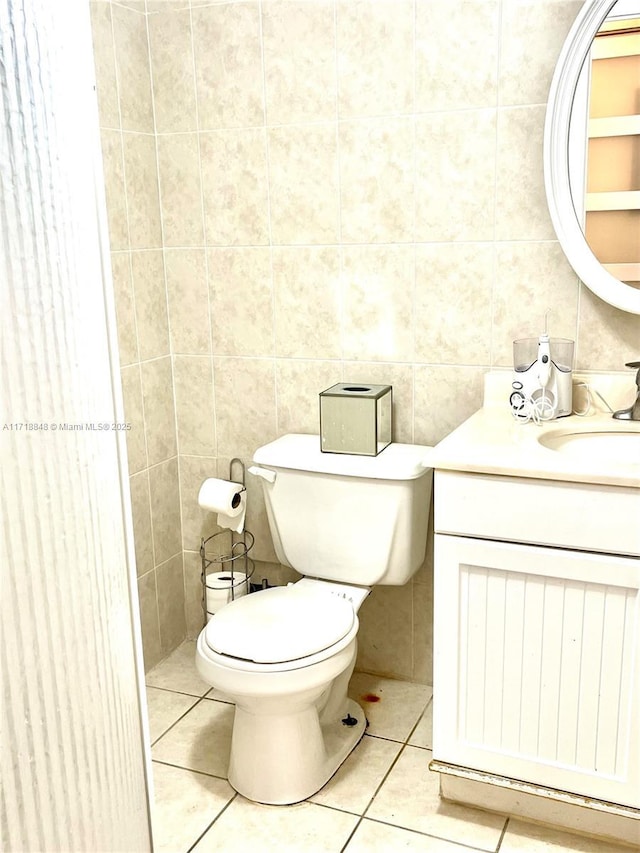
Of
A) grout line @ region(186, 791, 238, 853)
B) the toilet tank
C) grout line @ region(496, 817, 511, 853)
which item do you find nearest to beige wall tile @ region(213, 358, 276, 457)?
the toilet tank

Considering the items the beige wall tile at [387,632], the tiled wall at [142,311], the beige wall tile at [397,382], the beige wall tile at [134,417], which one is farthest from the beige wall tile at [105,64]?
the beige wall tile at [387,632]

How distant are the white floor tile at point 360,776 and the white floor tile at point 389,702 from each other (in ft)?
0.16

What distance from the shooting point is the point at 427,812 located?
177 cm

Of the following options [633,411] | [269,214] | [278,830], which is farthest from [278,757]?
[269,214]

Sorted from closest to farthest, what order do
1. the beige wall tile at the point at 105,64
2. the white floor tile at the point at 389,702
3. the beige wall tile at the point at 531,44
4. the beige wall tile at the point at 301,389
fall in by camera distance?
the beige wall tile at the point at 531,44
the beige wall tile at the point at 105,64
the white floor tile at the point at 389,702
the beige wall tile at the point at 301,389

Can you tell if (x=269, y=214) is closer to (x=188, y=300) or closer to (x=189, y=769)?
(x=188, y=300)

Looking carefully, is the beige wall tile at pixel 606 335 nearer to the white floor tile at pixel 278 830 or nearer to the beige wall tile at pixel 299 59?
the beige wall tile at pixel 299 59

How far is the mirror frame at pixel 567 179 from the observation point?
1.72m

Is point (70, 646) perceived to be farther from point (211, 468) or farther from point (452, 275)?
point (211, 468)

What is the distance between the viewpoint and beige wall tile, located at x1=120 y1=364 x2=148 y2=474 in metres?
2.18

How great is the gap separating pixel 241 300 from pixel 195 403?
13.5 inches

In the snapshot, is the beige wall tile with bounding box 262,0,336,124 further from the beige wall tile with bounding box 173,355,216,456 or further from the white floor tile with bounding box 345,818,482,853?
the white floor tile with bounding box 345,818,482,853

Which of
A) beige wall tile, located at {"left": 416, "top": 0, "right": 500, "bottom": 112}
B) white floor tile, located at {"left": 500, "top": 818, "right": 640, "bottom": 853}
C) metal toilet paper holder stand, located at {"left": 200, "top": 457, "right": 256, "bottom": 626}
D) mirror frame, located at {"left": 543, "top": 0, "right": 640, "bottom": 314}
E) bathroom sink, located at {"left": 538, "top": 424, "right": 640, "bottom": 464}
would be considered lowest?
white floor tile, located at {"left": 500, "top": 818, "right": 640, "bottom": 853}

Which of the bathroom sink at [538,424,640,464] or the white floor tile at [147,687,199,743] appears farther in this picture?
the white floor tile at [147,687,199,743]
